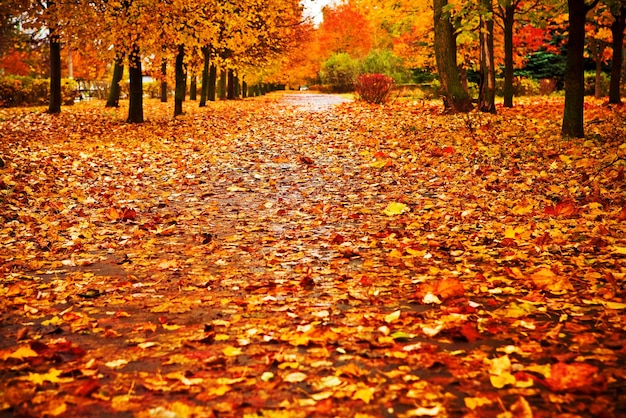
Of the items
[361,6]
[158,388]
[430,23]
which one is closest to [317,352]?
[158,388]

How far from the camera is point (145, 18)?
50.1 feet

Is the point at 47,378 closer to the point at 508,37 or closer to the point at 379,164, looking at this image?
the point at 379,164

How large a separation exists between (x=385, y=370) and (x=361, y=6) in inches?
744

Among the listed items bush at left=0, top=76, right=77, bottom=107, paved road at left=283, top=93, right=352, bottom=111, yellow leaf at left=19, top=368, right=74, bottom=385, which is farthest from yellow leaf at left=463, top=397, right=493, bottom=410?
bush at left=0, top=76, right=77, bottom=107

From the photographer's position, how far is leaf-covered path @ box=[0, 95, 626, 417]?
9.68ft

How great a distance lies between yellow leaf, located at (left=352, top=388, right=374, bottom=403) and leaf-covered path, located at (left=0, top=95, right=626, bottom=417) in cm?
3

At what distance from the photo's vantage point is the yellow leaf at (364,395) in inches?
112

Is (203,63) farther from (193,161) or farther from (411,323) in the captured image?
(411,323)

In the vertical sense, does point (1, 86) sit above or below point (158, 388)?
above

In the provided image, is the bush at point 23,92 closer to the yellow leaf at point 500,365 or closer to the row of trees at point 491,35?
the row of trees at point 491,35

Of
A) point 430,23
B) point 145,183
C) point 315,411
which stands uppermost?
point 430,23

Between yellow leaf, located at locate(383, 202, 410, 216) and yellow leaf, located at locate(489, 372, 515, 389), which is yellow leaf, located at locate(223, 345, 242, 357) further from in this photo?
yellow leaf, located at locate(383, 202, 410, 216)

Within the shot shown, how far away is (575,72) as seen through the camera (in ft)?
36.9

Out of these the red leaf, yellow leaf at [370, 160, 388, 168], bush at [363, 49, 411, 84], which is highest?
bush at [363, 49, 411, 84]
